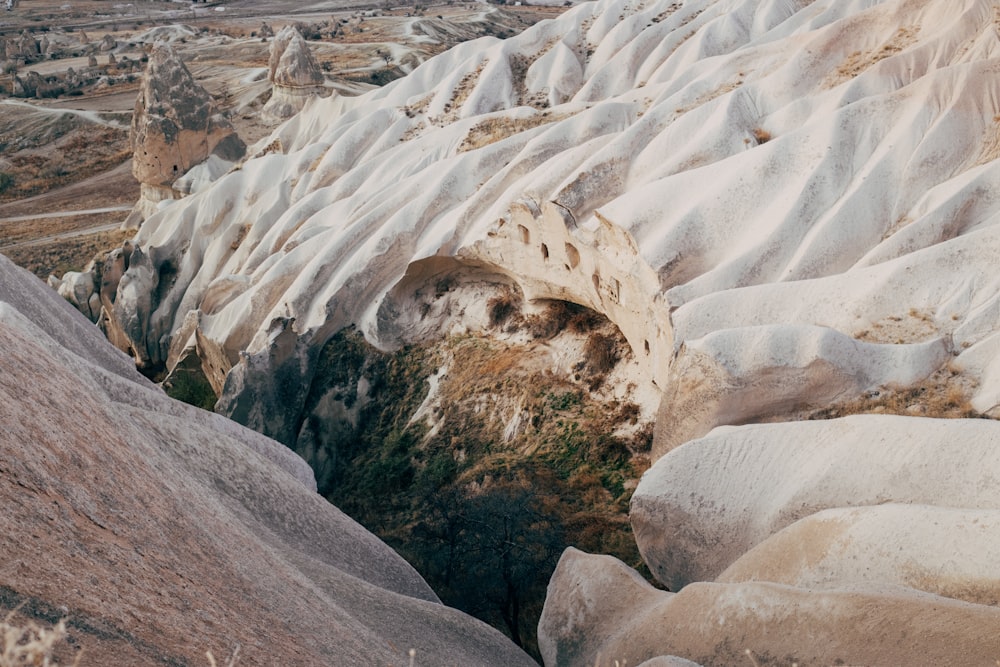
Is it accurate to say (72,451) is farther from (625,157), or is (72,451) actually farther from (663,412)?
(625,157)

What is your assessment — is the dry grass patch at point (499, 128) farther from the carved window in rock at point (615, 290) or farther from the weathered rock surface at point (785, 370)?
the weathered rock surface at point (785, 370)

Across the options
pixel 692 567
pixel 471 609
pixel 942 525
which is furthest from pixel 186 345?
pixel 942 525

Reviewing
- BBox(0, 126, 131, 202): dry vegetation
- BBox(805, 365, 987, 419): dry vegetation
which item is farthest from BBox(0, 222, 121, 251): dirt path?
BBox(805, 365, 987, 419): dry vegetation

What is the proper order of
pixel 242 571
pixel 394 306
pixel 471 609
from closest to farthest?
pixel 242 571 → pixel 471 609 → pixel 394 306

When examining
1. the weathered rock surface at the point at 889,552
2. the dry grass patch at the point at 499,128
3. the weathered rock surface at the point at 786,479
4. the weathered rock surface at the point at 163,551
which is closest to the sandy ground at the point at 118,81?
the dry grass patch at the point at 499,128

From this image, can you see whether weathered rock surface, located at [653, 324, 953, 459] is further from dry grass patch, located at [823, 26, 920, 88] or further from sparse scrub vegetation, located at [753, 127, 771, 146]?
dry grass patch, located at [823, 26, 920, 88]
